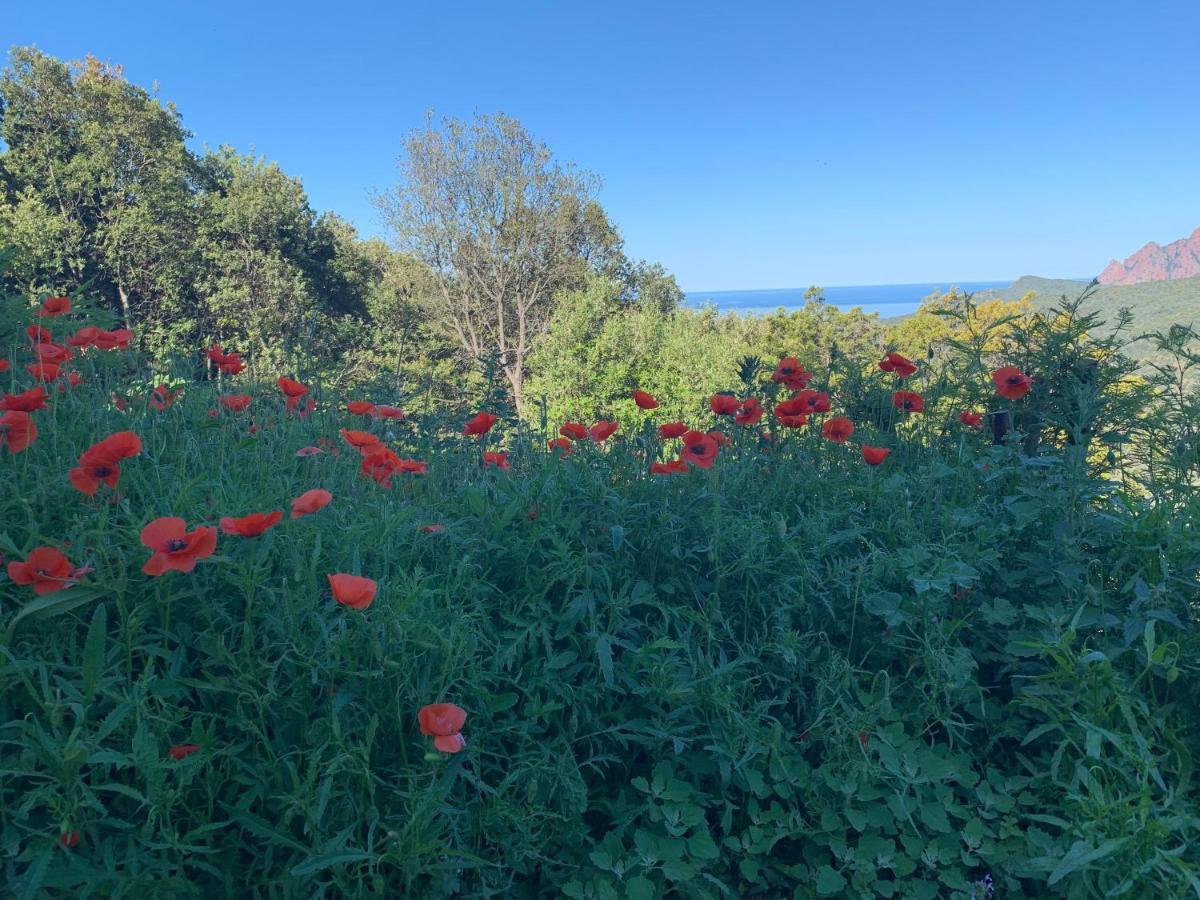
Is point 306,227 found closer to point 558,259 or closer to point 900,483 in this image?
point 558,259

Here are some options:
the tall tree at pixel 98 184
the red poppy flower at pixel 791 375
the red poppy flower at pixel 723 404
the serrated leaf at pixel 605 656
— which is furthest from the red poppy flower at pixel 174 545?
the tall tree at pixel 98 184

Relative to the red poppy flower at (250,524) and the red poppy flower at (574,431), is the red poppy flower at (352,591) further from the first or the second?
the red poppy flower at (574,431)

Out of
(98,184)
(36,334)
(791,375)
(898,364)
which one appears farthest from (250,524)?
(98,184)

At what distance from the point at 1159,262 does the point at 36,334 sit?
108 metres

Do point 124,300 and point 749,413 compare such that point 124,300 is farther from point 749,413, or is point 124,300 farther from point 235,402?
point 749,413

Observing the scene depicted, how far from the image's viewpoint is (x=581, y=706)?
60.6 inches

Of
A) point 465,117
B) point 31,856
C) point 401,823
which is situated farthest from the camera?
point 465,117

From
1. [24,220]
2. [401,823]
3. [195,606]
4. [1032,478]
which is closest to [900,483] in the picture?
[1032,478]

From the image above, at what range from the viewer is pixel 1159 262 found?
8606cm

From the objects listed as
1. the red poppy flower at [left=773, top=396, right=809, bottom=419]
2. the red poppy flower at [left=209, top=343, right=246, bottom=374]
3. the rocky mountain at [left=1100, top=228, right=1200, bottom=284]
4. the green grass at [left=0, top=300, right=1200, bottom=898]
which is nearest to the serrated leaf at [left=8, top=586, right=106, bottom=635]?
the green grass at [left=0, top=300, right=1200, bottom=898]

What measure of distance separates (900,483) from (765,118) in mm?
46544

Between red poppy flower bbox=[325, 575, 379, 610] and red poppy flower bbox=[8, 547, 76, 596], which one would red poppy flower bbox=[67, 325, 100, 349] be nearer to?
red poppy flower bbox=[8, 547, 76, 596]

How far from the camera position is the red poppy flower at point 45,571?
1.23m

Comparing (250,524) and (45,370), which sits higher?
(45,370)
